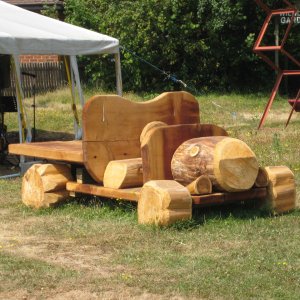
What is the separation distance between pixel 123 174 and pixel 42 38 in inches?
168

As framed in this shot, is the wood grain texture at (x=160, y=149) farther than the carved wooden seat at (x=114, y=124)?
No

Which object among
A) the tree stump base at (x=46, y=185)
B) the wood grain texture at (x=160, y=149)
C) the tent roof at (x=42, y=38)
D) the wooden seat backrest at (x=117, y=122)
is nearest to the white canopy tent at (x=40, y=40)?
the tent roof at (x=42, y=38)

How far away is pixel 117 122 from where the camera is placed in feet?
25.4

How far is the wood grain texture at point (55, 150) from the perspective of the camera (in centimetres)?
773

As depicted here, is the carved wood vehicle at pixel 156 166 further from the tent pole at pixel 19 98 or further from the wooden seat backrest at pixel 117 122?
the tent pole at pixel 19 98

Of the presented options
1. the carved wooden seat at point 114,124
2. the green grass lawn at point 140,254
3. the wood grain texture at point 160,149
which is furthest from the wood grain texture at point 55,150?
the wood grain texture at point 160,149

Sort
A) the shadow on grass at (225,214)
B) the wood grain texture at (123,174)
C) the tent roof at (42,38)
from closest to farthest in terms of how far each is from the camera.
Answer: the shadow on grass at (225,214)
the wood grain texture at (123,174)
the tent roof at (42,38)

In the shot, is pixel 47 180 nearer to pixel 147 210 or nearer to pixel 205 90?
pixel 147 210

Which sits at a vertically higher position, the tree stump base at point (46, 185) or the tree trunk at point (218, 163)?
the tree trunk at point (218, 163)

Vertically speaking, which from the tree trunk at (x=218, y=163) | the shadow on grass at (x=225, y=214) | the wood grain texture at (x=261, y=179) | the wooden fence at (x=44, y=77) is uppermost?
the tree trunk at (x=218, y=163)

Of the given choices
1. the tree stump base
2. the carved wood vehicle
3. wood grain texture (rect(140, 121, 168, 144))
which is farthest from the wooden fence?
wood grain texture (rect(140, 121, 168, 144))

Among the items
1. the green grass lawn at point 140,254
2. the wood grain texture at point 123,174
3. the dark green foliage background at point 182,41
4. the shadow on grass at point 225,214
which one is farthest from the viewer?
the dark green foliage background at point 182,41

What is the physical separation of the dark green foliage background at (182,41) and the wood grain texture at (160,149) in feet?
51.3

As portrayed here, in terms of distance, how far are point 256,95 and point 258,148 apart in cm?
1139
